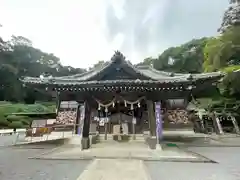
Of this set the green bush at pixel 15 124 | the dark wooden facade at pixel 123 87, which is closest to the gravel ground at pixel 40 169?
the dark wooden facade at pixel 123 87

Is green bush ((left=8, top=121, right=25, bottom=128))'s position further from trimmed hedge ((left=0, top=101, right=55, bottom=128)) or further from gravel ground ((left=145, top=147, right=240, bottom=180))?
gravel ground ((left=145, top=147, right=240, bottom=180))

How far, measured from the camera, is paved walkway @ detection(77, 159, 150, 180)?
5.28m

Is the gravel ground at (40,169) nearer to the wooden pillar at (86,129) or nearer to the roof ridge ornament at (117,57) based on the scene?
the wooden pillar at (86,129)

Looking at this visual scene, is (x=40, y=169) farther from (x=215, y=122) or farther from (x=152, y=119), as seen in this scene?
(x=215, y=122)

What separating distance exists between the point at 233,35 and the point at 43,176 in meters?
Answer: 21.3

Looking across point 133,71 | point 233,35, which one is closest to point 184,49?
point 233,35

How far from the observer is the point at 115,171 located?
232 inches

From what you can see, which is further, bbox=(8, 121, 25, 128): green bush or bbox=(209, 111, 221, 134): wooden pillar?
bbox=(8, 121, 25, 128): green bush

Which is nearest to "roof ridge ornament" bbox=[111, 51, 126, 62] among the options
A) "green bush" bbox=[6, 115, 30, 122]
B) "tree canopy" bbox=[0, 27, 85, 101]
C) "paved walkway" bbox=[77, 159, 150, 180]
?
"paved walkway" bbox=[77, 159, 150, 180]

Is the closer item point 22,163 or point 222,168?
point 222,168

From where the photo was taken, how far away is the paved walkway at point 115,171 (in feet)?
17.3

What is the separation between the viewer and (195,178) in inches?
211

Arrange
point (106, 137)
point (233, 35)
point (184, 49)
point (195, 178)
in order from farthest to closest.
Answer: point (184, 49)
point (233, 35)
point (106, 137)
point (195, 178)

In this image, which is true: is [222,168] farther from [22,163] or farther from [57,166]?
[22,163]
